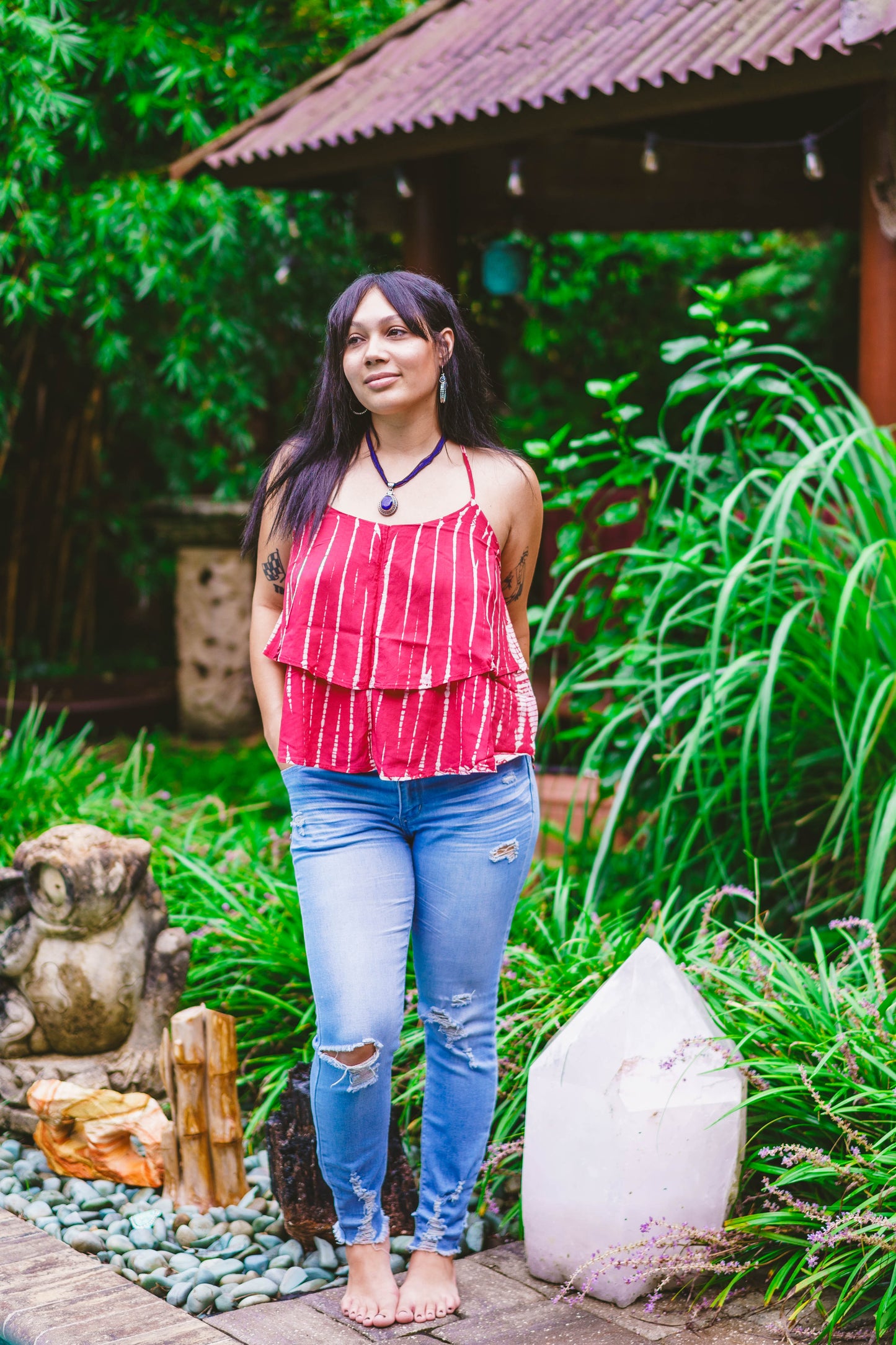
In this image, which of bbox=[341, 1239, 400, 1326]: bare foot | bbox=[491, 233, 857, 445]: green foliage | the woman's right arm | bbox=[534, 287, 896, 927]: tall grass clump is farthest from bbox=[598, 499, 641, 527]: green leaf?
bbox=[491, 233, 857, 445]: green foliage

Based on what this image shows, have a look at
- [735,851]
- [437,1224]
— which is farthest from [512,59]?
[437,1224]

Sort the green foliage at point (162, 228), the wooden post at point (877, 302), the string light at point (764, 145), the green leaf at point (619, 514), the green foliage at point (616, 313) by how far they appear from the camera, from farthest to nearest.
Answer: the green foliage at point (616, 313) < the green foliage at point (162, 228) < the string light at point (764, 145) < the wooden post at point (877, 302) < the green leaf at point (619, 514)

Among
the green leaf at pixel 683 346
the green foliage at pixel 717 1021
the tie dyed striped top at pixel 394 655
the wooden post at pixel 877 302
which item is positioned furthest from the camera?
the wooden post at pixel 877 302

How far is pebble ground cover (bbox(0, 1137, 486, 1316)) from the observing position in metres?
2.38

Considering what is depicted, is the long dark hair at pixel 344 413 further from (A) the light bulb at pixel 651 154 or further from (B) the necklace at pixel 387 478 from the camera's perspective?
(A) the light bulb at pixel 651 154

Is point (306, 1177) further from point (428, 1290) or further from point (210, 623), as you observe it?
point (210, 623)

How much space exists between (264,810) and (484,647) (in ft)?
10.4

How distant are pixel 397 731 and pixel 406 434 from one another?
1.67ft

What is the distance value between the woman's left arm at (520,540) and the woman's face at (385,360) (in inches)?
8.5

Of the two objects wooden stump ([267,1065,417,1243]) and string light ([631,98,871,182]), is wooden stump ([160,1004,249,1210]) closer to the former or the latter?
wooden stump ([267,1065,417,1243])

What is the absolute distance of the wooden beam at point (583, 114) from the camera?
3.69m

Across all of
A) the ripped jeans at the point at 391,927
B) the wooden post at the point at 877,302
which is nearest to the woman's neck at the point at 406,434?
the ripped jeans at the point at 391,927

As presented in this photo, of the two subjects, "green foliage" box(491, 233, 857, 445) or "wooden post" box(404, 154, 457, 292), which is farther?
"green foliage" box(491, 233, 857, 445)

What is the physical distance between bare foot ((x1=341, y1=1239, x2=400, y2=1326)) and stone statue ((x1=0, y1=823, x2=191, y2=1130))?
0.90 metres
